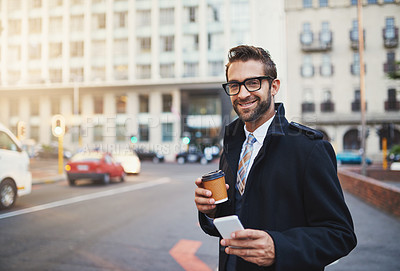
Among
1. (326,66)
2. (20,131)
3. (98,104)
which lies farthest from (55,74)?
(326,66)

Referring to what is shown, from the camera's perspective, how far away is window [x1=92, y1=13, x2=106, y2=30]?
3901 centimetres

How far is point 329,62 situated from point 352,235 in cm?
3821

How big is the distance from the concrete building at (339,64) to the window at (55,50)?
29.8 m

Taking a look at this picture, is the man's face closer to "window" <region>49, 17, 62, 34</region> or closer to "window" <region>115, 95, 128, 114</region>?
"window" <region>115, 95, 128, 114</region>

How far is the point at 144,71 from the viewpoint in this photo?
37.8m

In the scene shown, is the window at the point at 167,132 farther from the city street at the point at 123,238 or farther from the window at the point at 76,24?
the city street at the point at 123,238

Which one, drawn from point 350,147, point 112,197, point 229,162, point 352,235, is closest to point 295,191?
point 352,235

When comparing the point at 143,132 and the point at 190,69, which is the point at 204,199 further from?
the point at 143,132

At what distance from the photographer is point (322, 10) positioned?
35.6m

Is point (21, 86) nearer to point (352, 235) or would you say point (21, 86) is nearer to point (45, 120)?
point (45, 120)

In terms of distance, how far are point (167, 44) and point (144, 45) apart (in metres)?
3.08

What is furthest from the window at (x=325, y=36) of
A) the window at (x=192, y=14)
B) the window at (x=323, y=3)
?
the window at (x=192, y=14)

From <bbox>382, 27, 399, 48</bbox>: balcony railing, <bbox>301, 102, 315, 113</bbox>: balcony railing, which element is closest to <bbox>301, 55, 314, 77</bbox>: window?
<bbox>301, 102, 315, 113</bbox>: balcony railing

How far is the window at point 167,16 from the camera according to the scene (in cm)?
3722
